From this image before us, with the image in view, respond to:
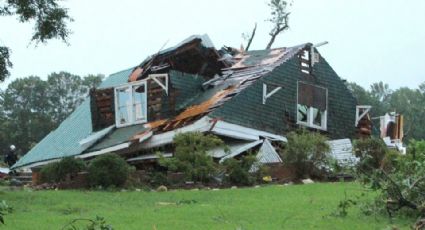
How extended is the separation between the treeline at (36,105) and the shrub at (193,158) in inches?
1763

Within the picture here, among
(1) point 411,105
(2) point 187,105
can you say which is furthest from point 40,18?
(1) point 411,105

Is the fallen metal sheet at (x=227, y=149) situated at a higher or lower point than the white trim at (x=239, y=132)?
lower

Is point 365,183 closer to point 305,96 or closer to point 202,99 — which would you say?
point 202,99

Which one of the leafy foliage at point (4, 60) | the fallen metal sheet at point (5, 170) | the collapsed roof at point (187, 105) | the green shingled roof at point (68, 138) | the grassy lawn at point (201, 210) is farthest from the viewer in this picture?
the fallen metal sheet at point (5, 170)

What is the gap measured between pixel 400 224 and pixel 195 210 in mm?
2987

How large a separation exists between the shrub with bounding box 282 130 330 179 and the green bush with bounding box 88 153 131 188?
424cm

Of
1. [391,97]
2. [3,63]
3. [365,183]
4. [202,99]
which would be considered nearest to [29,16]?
[3,63]

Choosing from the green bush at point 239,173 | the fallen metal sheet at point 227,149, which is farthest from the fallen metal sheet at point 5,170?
the green bush at point 239,173

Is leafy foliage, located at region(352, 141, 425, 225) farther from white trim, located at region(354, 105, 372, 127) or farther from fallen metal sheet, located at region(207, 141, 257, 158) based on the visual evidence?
white trim, located at region(354, 105, 372, 127)

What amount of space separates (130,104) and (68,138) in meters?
4.26

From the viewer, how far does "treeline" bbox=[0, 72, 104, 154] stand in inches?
Answer: 2484

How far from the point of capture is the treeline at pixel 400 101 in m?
66.6

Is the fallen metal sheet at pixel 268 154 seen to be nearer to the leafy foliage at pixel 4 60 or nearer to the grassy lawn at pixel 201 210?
the grassy lawn at pixel 201 210

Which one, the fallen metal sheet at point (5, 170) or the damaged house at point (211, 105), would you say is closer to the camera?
the damaged house at point (211, 105)
